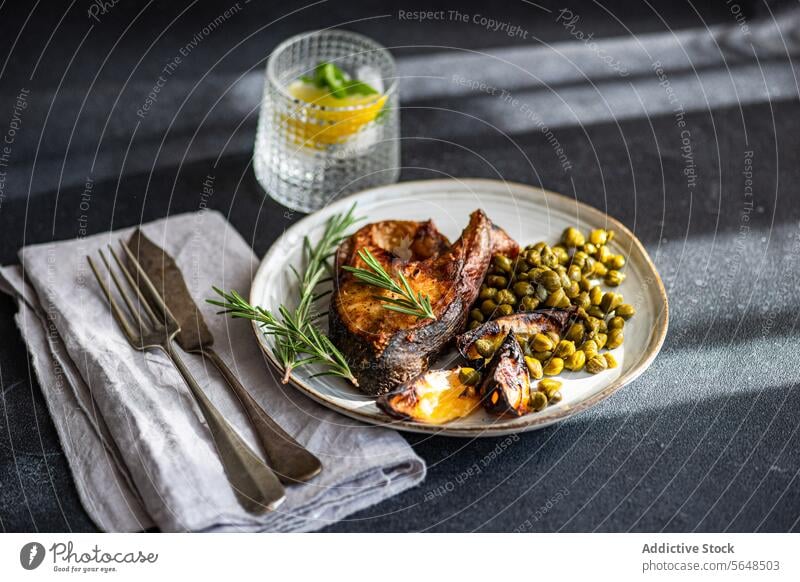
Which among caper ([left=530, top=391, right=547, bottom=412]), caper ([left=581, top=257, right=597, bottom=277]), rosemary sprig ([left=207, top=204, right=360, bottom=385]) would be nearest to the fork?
rosemary sprig ([left=207, top=204, right=360, bottom=385])

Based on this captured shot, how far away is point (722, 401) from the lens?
6.09 feet

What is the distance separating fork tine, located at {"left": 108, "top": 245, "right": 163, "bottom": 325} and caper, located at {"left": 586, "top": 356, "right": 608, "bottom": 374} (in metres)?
0.91

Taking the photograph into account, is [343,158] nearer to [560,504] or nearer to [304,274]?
[304,274]

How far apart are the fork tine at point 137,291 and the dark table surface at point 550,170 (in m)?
0.27

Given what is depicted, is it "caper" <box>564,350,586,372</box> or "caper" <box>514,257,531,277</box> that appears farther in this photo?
"caper" <box>514,257,531,277</box>

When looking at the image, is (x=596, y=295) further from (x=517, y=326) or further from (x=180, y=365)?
(x=180, y=365)

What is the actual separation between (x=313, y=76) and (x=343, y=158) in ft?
0.98

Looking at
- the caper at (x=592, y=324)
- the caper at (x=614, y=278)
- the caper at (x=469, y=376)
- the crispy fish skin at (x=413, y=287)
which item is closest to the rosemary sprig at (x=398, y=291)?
the crispy fish skin at (x=413, y=287)

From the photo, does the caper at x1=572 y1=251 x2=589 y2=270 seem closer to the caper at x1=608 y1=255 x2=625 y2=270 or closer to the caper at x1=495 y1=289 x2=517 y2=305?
the caper at x1=608 y1=255 x2=625 y2=270

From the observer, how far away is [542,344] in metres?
1.79

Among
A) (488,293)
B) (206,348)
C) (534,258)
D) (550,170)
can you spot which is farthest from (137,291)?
(550,170)

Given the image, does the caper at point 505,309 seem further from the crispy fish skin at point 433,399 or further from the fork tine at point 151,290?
the fork tine at point 151,290

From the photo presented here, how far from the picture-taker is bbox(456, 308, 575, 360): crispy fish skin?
1.78 metres

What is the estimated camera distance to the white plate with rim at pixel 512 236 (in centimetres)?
167
